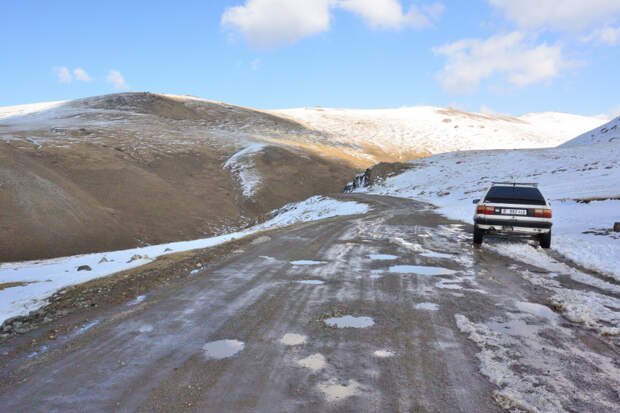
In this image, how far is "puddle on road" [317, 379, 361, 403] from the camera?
3006 millimetres

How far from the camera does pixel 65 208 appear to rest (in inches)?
1020

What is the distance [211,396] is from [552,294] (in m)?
5.14

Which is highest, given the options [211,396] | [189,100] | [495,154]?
[189,100]

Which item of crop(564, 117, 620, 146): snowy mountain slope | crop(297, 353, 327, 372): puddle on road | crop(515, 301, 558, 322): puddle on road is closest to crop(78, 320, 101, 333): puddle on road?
crop(297, 353, 327, 372): puddle on road

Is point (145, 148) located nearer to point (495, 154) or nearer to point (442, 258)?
point (495, 154)

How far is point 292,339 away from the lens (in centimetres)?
415

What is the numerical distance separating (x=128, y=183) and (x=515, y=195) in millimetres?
35774

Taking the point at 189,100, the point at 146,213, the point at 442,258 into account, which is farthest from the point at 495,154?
the point at 189,100

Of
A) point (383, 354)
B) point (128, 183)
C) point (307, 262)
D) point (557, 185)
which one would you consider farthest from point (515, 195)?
point (128, 183)

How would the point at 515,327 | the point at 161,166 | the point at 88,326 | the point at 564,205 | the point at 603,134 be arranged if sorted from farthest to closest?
1. the point at 603,134
2. the point at 161,166
3. the point at 564,205
4. the point at 88,326
5. the point at 515,327

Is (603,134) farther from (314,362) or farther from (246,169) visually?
(314,362)

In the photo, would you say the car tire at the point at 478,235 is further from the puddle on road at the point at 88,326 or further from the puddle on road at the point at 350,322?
the puddle on road at the point at 88,326

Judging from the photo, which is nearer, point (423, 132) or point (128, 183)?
point (128, 183)

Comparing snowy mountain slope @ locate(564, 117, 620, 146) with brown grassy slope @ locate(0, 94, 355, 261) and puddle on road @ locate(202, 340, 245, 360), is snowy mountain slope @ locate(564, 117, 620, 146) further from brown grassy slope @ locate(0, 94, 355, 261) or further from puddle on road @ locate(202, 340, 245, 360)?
puddle on road @ locate(202, 340, 245, 360)
